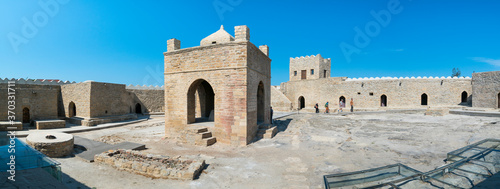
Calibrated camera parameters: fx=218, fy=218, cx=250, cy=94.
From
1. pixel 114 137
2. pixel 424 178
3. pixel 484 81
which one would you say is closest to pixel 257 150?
pixel 424 178

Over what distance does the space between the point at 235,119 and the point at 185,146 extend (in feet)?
7.81

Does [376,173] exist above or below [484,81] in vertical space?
below

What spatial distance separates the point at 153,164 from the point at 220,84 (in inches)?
165

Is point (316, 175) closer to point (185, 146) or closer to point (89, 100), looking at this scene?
point (185, 146)

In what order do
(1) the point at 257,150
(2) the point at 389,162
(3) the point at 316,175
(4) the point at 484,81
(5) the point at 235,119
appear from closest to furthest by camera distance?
(3) the point at 316,175
(2) the point at 389,162
(1) the point at 257,150
(5) the point at 235,119
(4) the point at 484,81

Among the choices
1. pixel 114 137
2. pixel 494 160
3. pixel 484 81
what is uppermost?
pixel 484 81

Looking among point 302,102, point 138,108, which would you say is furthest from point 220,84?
point 302,102

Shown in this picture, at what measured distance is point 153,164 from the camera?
20.0ft

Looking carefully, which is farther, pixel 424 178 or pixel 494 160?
pixel 494 160

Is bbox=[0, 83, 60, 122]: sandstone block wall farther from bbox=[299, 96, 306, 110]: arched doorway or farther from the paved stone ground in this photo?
bbox=[299, 96, 306, 110]: arched doorway

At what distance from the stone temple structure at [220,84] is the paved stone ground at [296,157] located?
67 centimetres

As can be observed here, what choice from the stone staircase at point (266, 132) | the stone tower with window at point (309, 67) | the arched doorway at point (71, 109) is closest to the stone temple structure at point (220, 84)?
the stone staircase at point (266, 132)

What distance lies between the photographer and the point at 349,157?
6.96 m

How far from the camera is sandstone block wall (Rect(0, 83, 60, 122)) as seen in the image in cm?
1356
